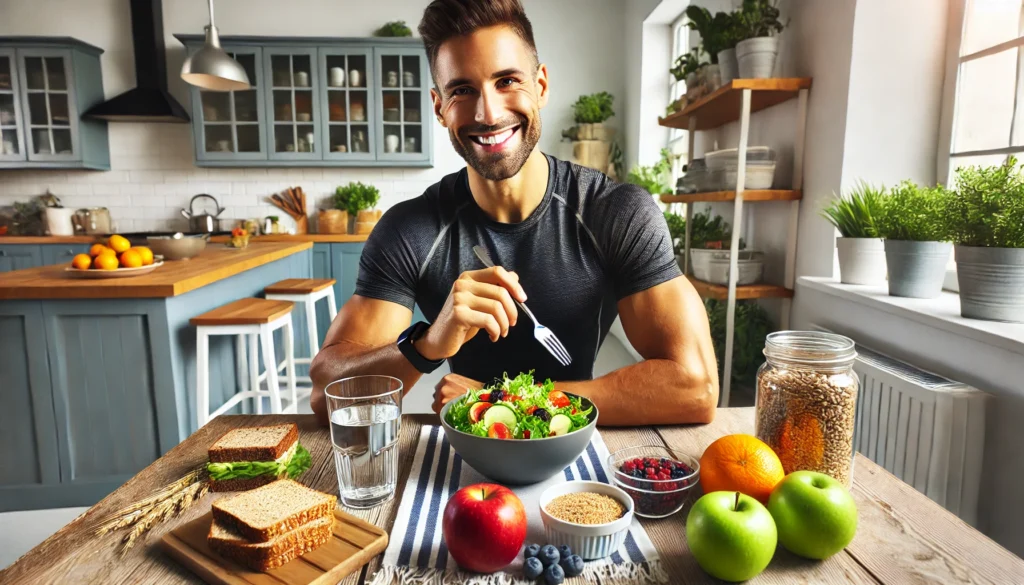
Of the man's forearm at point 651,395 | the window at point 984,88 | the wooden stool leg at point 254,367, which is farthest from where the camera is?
the wooden stool leg at point 254,367

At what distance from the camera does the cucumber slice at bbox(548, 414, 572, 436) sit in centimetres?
85

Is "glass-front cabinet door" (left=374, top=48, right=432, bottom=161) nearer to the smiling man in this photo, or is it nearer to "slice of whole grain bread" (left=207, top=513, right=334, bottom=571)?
the smiling man

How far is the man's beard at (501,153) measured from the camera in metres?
1.37

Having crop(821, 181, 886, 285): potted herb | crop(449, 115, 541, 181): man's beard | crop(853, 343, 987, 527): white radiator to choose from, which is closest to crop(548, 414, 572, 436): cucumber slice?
crop(449, 115, 541, 181): man's beard

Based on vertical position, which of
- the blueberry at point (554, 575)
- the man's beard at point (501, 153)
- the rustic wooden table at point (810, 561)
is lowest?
the rustic wooden table at point (810, 561)

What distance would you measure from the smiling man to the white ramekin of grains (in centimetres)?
36

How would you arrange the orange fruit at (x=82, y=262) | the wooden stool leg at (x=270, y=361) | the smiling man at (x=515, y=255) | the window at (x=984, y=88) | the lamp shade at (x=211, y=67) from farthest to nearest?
1. the lamp shade at (x=211, y=67)
2. the wooden stool leg at (x=270, y=361)
3. the orange fruit at (x=82, y=262)
4. the window at (x=984, y=88)
5. the smiling man at (x=515, y=255)

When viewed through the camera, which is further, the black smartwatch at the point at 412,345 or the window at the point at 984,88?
the window at the point at 984,88

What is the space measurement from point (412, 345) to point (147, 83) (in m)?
5.06

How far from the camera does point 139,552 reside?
2.33 ft

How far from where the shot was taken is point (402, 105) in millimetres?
4938

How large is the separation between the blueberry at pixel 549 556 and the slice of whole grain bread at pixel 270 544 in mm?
260

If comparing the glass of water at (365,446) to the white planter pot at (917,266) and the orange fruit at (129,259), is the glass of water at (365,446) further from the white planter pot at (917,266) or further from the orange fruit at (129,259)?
the orange fruit at (129,259)

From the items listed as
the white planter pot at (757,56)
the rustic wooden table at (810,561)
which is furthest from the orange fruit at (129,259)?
the white planter pot at (757,56)
